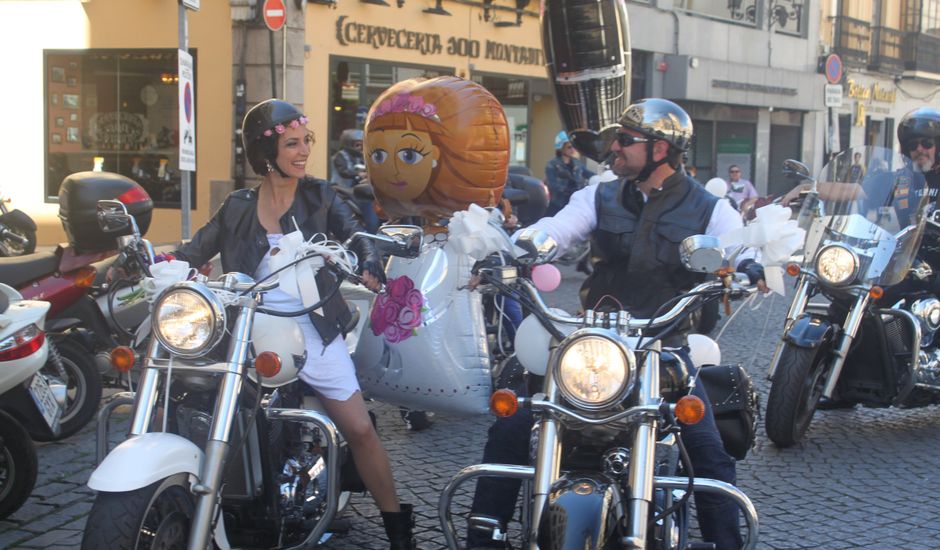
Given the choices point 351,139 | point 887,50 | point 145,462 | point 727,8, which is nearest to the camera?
point 145,462

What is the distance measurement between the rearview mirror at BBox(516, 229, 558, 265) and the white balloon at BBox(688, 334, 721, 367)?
2.55ft

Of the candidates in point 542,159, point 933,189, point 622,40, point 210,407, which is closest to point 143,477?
point 210,407

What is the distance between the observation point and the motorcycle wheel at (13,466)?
15.1 feet

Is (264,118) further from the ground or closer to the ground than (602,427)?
further from the ground

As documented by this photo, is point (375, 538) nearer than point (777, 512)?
Yes

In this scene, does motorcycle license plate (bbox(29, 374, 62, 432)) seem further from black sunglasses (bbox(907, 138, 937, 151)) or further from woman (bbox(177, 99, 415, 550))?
black sunglasses (bbox(907, 138, 937, 151))

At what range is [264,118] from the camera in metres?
4.19

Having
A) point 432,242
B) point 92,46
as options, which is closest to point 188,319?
point 432,242

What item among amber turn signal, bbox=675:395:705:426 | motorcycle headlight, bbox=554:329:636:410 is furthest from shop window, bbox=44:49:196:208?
amber turn signal, bbox=675:395:705:426

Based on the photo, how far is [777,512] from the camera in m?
5.02

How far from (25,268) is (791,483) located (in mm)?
4220

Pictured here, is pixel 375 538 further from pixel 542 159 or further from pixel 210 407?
pixel 542 159

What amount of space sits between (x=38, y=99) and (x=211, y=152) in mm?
2820

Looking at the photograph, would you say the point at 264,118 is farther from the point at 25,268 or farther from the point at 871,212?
the point at 871,212
